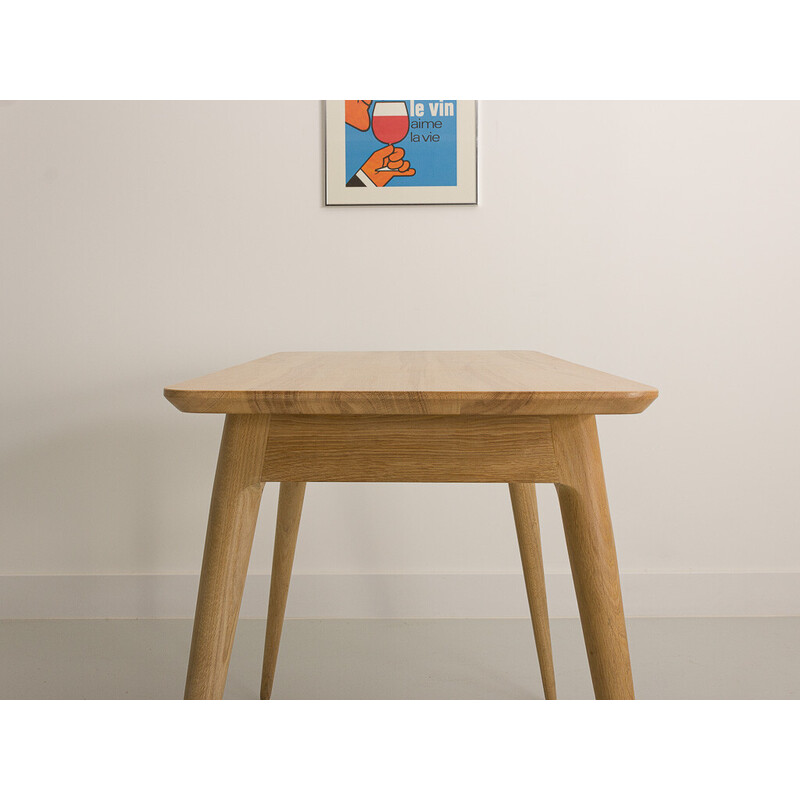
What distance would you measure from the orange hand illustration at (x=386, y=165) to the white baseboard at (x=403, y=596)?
950 mm

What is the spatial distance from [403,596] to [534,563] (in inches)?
23.0

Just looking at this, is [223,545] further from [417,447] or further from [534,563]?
[534,563]

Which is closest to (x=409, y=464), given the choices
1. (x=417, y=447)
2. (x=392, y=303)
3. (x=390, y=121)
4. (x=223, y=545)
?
(x=417, y=447)

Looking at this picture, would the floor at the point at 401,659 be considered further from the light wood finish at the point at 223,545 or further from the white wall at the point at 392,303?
the light wood finish at the point at 223,545

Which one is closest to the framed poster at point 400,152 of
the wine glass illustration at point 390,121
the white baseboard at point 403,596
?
the wine glass illustration at point 390,121

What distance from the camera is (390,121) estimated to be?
5.75ft

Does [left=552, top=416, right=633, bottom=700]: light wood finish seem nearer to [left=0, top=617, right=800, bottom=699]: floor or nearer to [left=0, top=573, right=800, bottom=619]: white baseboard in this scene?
[left=0, top=617, right=800, bottom=699]: floor

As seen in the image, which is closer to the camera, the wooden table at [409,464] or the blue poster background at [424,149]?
the wooden table at [409,464]

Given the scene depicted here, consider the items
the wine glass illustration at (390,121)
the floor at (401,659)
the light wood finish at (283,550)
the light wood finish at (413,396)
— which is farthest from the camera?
the wine glass illustration at (390,121)

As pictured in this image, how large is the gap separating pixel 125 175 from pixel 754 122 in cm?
149

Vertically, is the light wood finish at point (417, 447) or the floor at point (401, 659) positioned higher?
the light wood finish at point (417, 447)

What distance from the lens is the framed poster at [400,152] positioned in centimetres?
175

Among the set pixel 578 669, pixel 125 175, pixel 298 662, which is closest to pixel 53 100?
pixel 125 175

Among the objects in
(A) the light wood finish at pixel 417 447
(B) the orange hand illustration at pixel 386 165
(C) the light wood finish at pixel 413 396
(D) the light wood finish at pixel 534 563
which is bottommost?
(D) the light wood finish at pixel 534 563
